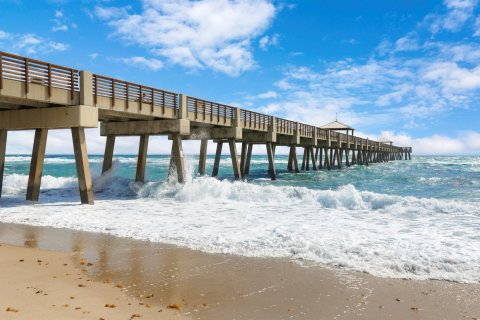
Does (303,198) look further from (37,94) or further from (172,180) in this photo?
(37,94)

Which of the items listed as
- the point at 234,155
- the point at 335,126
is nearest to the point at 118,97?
the point at 234,155

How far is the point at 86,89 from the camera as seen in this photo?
14.1 metres

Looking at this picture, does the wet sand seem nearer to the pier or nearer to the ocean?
the ocean

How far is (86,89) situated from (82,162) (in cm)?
281

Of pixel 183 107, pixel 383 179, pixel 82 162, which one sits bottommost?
pixel 383 179

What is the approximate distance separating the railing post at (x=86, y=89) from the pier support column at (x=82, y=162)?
3.61 ft

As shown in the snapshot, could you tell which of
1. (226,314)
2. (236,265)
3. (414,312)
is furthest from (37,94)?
(414,312)

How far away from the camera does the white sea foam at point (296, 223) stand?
273 inches

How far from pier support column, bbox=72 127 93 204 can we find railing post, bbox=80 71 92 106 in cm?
110

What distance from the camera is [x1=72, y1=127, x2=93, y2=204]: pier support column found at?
1443cm

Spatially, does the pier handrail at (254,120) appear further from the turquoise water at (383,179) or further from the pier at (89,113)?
the turquoise water at (383,179)

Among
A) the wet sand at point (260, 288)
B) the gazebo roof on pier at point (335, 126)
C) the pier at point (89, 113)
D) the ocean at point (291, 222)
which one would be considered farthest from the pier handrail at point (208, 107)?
the gazebo roof on pier at point (335, 126)

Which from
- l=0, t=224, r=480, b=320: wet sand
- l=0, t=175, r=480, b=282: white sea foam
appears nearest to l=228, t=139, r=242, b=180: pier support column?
l=0, t=175, r=480, b=282: white sea foam

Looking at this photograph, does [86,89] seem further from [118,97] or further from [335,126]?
[335,126]
